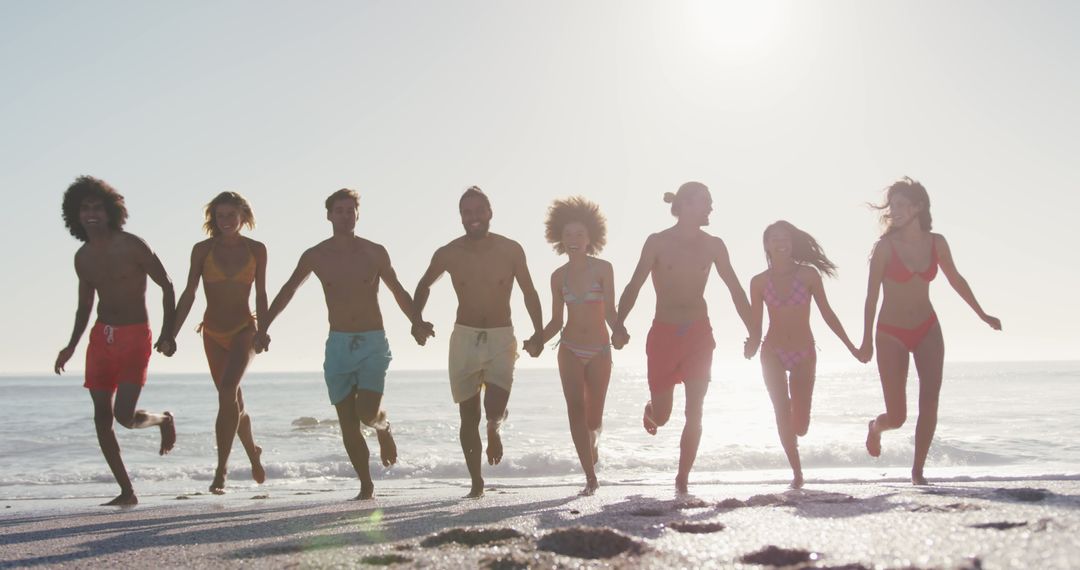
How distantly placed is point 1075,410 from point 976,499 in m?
23.3

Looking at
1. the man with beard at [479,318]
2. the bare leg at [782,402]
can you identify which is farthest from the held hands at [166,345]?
the bare leg at [782,402]

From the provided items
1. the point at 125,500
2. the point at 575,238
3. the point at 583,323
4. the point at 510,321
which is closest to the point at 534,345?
the point at 510,321

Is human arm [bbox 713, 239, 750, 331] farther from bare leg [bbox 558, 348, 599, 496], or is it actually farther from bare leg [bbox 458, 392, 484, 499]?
bare leg [bbox 458, 392, 484, 499]

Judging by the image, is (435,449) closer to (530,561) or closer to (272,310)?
(272,310)

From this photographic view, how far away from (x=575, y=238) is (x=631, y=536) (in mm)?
4153

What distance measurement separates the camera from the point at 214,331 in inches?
291

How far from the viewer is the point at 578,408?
22.1 feet

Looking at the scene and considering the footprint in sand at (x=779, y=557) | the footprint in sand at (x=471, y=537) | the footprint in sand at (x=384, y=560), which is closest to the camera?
the footprint in sand at (x=779, y=557)

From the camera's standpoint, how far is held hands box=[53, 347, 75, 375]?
6.77m

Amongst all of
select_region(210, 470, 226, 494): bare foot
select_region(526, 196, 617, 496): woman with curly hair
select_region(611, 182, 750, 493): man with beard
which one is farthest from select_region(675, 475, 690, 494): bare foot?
select_region(210, 470, 226, 494): bare foot

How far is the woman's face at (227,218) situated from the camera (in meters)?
7.33

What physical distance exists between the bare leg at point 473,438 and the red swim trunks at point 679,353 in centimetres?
144

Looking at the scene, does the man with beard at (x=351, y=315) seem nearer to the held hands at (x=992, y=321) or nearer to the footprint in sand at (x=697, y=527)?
the footprint in sand at (x=697, y=527)

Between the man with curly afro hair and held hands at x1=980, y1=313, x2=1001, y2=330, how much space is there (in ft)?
22.1
